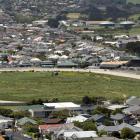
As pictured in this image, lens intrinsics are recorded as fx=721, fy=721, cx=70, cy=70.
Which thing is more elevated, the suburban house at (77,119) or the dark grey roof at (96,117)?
the dark grey roof at (96,117)

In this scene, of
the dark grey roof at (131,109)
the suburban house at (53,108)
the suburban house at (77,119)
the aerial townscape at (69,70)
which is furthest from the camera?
the suburban house at (53,108)

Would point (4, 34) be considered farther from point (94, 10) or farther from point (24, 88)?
point (24, 88)

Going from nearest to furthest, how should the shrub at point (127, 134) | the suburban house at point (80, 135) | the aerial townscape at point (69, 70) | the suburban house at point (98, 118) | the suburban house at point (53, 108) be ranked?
1. the suburban house at point (80, 135)
2. the shrub at point (127, 134)
3. the aerial townscape at point (69, 70)
4. the suburban house at point (98, 118)
5. the suburban house at point (53, 108)

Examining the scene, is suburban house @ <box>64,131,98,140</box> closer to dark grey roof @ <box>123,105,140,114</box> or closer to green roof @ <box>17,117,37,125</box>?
green roof @ <box>17,117,37,125</box>

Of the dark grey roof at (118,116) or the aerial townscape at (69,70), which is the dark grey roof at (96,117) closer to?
the aerial townscape at (69,70)

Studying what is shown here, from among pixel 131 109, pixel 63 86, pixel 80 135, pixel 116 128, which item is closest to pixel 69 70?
pixel 63 86

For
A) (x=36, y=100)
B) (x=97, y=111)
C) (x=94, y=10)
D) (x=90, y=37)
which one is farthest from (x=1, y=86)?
(x=94, y=10)

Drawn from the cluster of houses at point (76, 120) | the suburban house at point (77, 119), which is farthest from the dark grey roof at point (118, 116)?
the suburban house at point (77, 119)

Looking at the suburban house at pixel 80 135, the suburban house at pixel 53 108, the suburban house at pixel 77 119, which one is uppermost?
the suburban house at pixel 80 135

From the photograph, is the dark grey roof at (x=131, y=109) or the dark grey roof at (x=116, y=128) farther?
the dark grey roof at (x=131, y=109)

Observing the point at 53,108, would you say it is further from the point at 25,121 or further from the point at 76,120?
the point at 25,121

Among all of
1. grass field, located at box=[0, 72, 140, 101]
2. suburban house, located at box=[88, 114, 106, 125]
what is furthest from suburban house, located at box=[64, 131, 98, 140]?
grass field, located at box=[0, 72, 140, 101]
